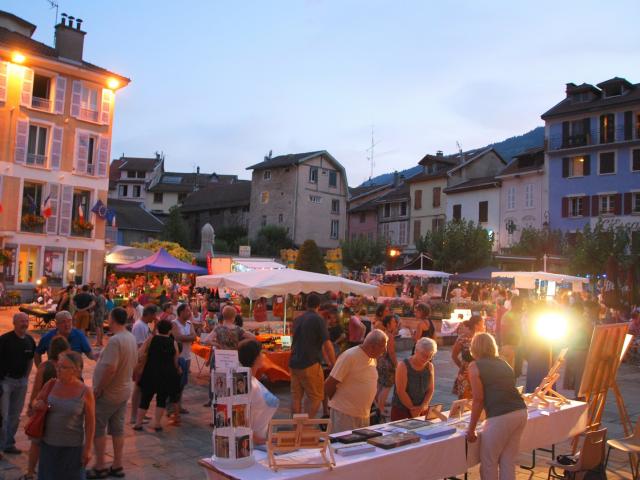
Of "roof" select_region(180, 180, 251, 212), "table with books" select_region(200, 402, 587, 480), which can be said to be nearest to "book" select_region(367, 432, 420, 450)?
"table with books" select_region(200, 402, 587, 480)

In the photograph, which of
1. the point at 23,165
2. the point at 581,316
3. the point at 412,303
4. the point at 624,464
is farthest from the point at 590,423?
the point at 23,165

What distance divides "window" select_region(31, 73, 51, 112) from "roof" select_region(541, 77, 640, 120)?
28.8m

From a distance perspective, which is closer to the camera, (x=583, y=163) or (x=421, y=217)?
(x=583, y=163)

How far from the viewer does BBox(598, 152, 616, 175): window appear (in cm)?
3447

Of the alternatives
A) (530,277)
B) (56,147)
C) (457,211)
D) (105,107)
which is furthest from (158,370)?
(457,211)

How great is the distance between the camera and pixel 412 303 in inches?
835

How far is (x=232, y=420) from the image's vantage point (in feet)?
11.8

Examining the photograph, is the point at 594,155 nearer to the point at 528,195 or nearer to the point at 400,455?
the point at 528,195

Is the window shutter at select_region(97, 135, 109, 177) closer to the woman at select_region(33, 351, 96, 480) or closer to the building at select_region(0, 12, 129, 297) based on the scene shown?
the building at select_region(0, 12, 129, 297)

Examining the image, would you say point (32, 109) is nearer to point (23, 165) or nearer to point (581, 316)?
point (23, 165)

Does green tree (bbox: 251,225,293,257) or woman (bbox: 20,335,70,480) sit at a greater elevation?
green tree (bbox: 251,225,293,257)

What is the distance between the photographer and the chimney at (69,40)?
91.9 ft

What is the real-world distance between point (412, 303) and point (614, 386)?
565 inches

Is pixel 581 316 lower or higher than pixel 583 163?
lower
